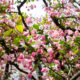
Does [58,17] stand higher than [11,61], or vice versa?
[11,61]

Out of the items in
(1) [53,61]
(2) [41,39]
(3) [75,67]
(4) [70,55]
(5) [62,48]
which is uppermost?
(2) [41,39]

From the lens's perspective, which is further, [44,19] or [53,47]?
[44,19]

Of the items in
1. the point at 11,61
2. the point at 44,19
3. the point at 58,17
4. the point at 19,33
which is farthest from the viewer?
the point at 44,19

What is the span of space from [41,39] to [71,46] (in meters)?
0.61

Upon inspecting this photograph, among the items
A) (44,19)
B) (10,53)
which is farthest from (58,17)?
(10,53)

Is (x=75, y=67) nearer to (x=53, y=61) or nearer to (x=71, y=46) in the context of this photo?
(x=53, y=61)

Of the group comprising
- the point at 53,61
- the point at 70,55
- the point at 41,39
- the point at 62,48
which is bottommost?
the point at 53,61

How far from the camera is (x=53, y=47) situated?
124 inches

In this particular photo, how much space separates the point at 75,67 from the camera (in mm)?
3383

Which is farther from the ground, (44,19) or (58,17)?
(58,17)

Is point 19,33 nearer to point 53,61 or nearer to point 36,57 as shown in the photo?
point 36,57

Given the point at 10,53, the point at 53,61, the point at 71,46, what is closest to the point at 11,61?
the point at 10,53

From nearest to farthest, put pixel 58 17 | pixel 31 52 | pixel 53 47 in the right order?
pixel 31 52 < pixel 53 47 < pixel 58 17

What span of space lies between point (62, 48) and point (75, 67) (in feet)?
2.53
